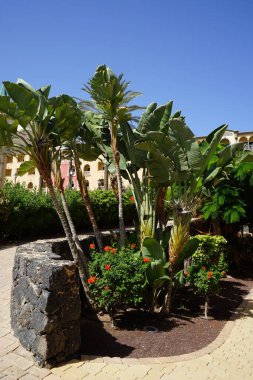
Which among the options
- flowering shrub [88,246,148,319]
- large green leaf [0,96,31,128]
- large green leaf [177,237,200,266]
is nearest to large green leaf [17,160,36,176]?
large green leaf [0,96,31,128]

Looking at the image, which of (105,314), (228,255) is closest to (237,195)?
(228,255)

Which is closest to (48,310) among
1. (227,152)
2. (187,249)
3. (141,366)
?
(141,366)

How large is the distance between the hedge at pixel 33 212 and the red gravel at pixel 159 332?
6280mm

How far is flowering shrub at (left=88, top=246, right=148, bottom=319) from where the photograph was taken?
5.39 m

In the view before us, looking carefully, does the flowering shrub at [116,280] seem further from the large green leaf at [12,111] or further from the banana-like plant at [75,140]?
the large green leaf at [12,111]

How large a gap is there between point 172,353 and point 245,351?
125 centimetres

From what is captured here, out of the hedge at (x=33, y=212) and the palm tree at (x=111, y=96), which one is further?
the hedge at (x=33, y=212)

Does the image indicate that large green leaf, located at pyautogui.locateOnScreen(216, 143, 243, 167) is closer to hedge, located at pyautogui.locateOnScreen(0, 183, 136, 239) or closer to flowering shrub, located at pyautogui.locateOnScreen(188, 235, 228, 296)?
flowering shrub, located at pyautogui.locateOnScreen(188, 235, 228, 296)

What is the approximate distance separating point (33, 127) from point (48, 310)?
312 cm

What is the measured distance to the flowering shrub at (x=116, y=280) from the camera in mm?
5393

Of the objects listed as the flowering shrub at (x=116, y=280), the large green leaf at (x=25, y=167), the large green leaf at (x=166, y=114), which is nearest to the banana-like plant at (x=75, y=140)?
the large green leaf at (x=25, y=167)

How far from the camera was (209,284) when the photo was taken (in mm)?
6629

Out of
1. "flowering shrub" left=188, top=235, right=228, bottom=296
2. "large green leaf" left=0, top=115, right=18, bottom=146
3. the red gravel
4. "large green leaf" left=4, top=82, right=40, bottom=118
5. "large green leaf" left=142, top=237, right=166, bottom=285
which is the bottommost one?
the red gravel

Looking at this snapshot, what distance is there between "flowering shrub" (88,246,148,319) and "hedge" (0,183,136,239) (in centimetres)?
643
